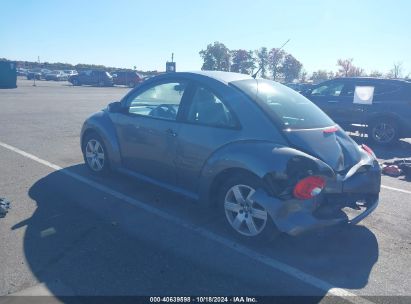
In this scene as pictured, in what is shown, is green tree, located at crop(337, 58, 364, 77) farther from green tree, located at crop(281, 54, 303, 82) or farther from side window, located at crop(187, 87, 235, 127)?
side window, located at crop(187, 87, 235, 127)

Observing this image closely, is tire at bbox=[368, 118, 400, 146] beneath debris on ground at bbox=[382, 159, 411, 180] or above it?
above

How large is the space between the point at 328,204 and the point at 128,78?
41707mm

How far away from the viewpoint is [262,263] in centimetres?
344

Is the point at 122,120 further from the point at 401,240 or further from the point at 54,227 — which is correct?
the point at 401,240

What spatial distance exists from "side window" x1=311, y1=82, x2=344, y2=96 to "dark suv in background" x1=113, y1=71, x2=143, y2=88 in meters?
33.2

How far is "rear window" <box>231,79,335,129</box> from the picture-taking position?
3.91 meters

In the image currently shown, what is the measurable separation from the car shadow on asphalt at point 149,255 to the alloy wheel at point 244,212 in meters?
0.18

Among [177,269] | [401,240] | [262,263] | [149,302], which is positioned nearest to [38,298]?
[149,302]

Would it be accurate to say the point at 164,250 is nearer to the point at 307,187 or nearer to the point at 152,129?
the point at 307,187

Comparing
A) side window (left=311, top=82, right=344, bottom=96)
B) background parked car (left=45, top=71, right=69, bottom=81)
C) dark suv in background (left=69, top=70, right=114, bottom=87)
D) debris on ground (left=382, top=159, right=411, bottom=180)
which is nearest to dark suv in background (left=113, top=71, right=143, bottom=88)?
dark suv in background (left=69, top=70, right=114, bottom=87)

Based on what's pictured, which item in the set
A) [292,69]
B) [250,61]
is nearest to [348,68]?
[292,69]

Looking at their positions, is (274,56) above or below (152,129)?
above

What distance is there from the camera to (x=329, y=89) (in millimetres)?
10914

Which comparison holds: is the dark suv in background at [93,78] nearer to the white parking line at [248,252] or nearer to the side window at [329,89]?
the side window at [329,89]
